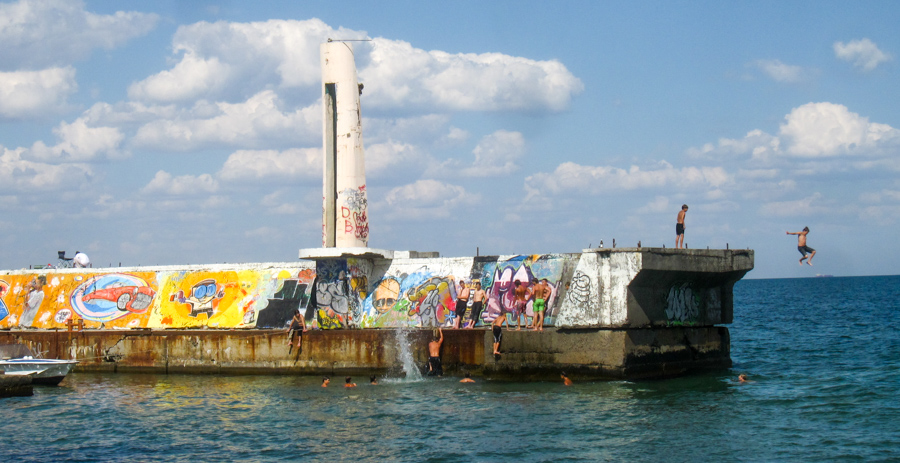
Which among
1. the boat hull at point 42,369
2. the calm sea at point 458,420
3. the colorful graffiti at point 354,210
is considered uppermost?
the colorful graffiti at point 354,210

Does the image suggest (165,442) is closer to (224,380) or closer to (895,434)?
(224,380)

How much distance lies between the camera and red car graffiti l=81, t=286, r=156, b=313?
35938mm

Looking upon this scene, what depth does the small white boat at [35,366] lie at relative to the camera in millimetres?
30531

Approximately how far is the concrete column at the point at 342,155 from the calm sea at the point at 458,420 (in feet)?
18.3

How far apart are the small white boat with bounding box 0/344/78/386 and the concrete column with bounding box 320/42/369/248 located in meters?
10.2

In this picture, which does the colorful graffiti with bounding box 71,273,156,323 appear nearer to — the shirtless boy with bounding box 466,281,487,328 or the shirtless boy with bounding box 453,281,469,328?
the shirtless boy with bounding box 453,281,469,328

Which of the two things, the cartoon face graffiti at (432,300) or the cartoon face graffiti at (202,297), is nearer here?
the cartoon face graffiti at (432,300)

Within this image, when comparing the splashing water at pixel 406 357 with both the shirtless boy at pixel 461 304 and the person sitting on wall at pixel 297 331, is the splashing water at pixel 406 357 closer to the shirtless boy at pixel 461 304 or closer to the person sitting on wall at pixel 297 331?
the shirtless boy at pixel 461 304

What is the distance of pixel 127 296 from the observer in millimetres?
36469

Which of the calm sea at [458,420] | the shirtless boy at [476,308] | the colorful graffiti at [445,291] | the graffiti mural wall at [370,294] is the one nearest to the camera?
the calm sea at [458,420]

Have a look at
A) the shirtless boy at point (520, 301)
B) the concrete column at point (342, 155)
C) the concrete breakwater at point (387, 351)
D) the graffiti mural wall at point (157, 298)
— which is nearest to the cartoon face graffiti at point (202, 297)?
the graffiti mural wall at point (157, 298)

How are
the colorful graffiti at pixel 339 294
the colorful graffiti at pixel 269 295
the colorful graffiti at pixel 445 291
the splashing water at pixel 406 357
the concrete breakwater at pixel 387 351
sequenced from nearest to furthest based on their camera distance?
the concrete breakwater at pixel 387 351
the splashing water at pixel 406 357
the colorful graffiti at pixel 445 291
the colorful graffiti at pixel 269 295
the colorful graffiti at pixel 339 294

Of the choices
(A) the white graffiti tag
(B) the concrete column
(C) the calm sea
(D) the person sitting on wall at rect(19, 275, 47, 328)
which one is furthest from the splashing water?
(D) the person sitting on wall at rect(19, 275, 47, 328)

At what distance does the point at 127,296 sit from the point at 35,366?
6212mm
